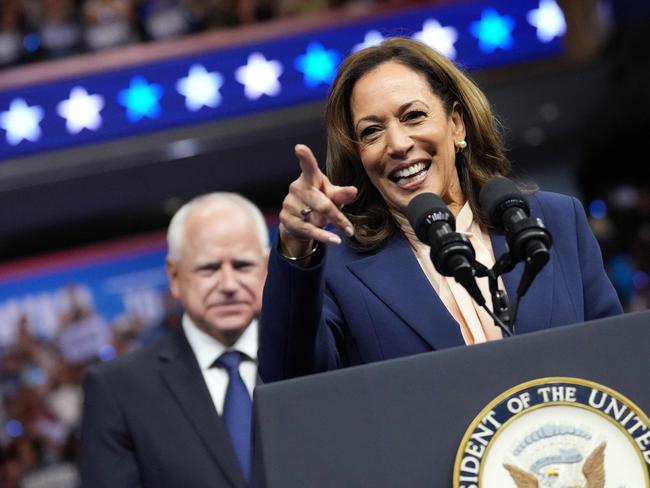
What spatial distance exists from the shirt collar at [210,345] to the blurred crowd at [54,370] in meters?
3.62

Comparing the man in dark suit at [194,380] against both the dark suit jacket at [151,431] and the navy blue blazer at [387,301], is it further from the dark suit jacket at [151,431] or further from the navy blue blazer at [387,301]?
the navy blue blazer at [387,301]

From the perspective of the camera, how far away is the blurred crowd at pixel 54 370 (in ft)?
20.7

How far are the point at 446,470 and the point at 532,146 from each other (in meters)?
6.64

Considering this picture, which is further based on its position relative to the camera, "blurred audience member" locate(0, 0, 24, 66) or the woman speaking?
"blurred audience member" locate(0, 0, 24, 66)

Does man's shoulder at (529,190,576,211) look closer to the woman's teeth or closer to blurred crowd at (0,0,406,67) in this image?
the woman's teeth

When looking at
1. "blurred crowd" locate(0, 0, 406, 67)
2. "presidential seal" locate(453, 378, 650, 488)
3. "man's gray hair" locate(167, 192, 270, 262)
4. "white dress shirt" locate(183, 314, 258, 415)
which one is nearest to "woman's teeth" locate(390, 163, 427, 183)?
"presidential seal" locate(453, 378, 650, 488)

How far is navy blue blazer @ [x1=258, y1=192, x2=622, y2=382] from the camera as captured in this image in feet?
4.94

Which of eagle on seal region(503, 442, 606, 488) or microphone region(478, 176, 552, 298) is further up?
microphone region(478, 176, 552, 298)

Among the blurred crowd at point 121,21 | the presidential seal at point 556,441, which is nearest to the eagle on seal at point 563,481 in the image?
the presidential seal at point 556,441

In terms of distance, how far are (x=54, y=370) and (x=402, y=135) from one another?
5.32 metres

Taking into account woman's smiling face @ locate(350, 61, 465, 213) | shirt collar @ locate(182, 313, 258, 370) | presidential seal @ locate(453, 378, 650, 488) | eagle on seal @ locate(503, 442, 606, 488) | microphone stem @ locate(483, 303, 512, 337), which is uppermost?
shirt collar @ locate(182, 313, 258, 370)

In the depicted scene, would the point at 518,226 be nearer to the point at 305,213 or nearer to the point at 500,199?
the point at 500,199

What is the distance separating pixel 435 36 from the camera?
673 cm

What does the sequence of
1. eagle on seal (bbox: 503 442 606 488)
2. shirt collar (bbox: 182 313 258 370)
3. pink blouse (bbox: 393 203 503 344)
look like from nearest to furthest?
eagle on seal (bbox: 503 442 606 488) < pink blouse (bbox: 393 203 503 344) < shirt collar (bbox: 182 313 258 370)
